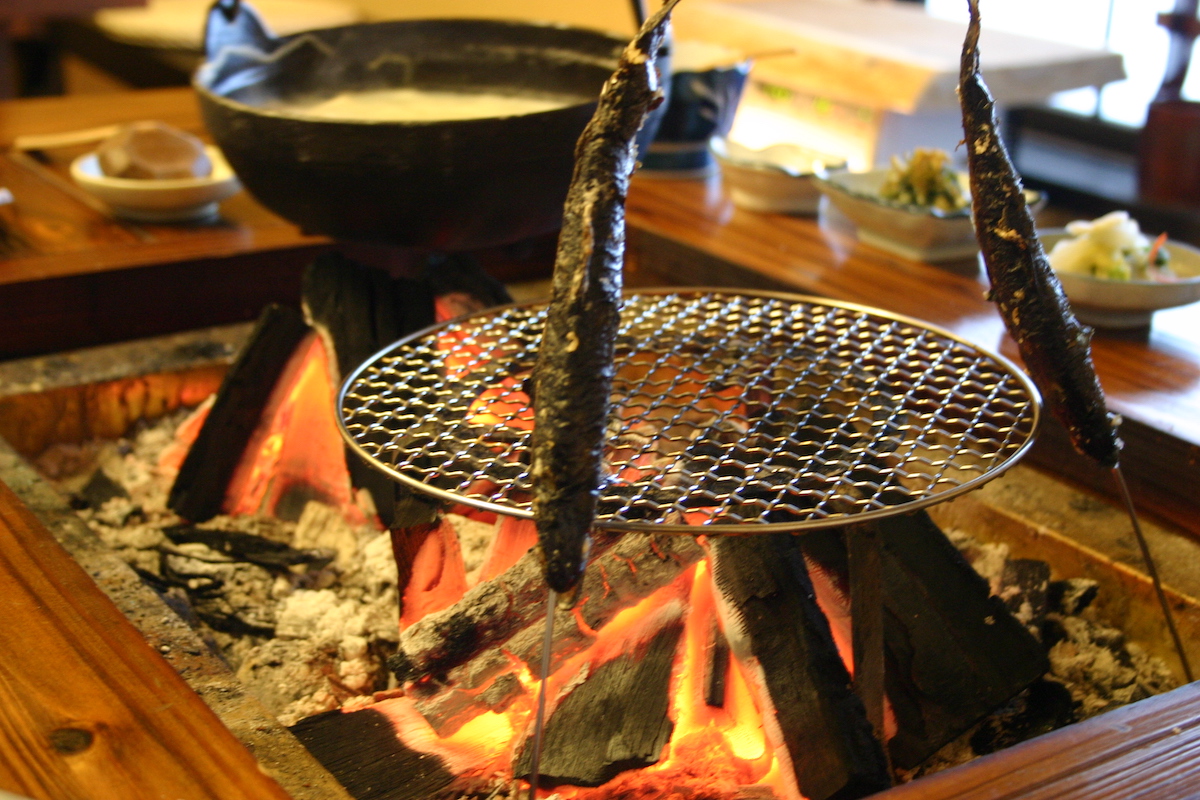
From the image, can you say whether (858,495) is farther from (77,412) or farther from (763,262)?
(77,412)

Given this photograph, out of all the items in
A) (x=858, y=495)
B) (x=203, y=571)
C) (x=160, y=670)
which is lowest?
(x=203, y=571)

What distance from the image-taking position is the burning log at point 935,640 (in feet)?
4.50

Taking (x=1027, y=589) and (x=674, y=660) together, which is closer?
(x=674, y=660)

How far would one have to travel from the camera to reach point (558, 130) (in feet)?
5.51

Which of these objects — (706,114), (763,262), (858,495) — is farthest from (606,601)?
(706,114)

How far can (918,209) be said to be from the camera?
2250 mm

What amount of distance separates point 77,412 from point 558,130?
1.10m

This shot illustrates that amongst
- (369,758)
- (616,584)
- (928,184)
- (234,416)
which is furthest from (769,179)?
(369,758)

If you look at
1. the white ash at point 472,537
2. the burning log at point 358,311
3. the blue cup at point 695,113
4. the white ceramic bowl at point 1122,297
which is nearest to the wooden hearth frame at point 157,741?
the white ash at point 472,537

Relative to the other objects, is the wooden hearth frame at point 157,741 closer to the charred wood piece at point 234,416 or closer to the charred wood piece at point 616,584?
the charred wood piece at point 616,584

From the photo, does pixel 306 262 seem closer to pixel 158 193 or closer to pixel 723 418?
pixel 158 193

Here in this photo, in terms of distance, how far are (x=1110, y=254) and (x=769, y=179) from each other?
33.1 inches

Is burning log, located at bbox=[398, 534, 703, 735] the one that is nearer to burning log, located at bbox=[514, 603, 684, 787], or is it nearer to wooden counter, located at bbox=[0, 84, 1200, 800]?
burning log, located at bbox=[514, 603, 684, 787]

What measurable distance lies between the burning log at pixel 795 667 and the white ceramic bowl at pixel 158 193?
1556 millimetres
